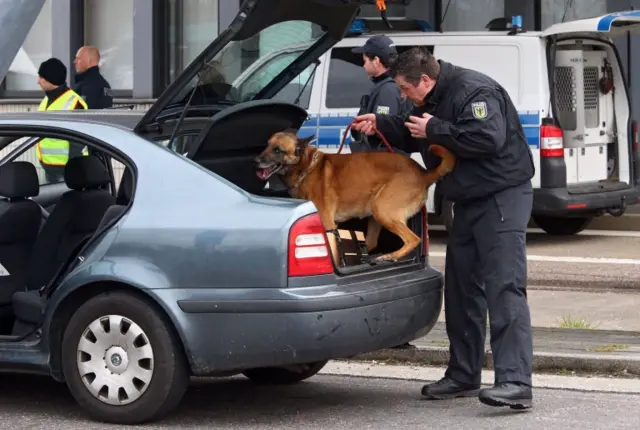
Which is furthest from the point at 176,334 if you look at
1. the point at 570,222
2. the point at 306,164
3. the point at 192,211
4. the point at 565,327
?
the point at 570,222

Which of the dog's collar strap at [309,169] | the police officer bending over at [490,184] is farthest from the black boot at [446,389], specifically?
the dog's collar strap at [309,169]

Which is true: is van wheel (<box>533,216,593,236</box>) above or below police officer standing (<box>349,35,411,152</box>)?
below

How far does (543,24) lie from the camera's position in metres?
16.2

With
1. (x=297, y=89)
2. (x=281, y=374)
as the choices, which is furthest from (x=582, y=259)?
(x=281, y=374)

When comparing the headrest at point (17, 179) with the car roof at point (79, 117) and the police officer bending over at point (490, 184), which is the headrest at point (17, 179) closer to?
the car roof at point (79, 117)

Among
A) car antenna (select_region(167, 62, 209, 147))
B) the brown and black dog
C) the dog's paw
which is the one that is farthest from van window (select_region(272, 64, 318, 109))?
the dog's paw

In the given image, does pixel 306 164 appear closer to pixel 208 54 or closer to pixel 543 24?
pixel 208 54

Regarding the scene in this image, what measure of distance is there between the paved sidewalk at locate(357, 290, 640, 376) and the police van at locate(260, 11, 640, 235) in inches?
110

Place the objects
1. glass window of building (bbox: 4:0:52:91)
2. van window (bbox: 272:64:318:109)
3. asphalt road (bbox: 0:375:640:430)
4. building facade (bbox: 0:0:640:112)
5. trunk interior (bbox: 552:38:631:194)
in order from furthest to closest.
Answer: glass window of building (bbox: 4:0:52:91) < building facade (bbox: 0:0:640:112) < trunk interior (bbox: 552:38:631:194) < van window (bbox: 272:64:318:109) < asphalt road (bbox: 0:375:640:430)

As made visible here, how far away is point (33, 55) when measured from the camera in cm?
1827

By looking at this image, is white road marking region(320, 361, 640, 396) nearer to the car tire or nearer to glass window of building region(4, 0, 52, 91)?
the car tire

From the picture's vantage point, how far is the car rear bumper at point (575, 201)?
40.1 feet

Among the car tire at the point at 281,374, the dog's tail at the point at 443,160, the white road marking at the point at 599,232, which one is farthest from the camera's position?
the white road marking at the point at 599,232

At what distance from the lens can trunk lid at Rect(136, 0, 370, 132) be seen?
613 centimetres
